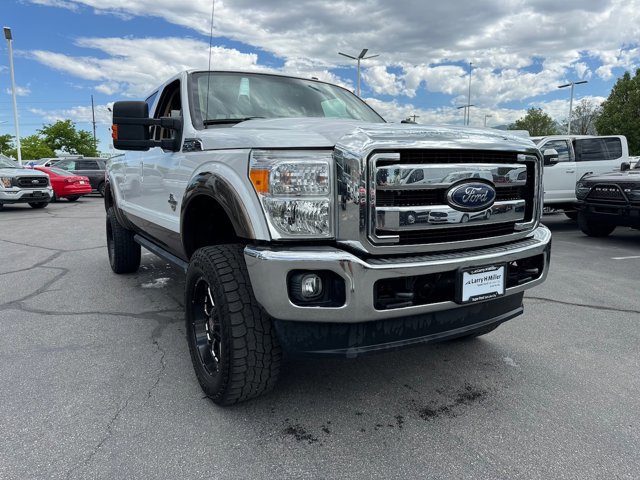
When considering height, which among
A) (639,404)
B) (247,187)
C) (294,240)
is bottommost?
(639,404)

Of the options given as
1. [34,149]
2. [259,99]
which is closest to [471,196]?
[259,99]

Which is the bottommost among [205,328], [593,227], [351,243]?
[593,227]

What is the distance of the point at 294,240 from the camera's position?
222 cm

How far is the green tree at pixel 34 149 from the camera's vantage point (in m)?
56.4

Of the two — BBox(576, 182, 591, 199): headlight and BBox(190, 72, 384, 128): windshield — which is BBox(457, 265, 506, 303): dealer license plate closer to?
BBox(190, 72, 384, 128): windshield

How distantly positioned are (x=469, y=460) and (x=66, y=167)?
73.4 ft

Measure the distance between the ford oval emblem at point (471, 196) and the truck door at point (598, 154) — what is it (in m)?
9.31

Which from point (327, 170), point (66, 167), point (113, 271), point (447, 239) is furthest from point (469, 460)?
point (66, 167)

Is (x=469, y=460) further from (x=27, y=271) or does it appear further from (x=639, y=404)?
(x=27, y=271)

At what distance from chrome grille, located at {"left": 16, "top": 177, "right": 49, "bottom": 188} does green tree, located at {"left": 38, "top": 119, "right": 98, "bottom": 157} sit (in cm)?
5040

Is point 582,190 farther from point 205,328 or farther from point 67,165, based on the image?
point 67,165

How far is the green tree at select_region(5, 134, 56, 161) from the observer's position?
185 feet

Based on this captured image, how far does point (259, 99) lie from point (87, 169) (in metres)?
20.4

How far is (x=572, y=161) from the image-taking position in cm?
1054
